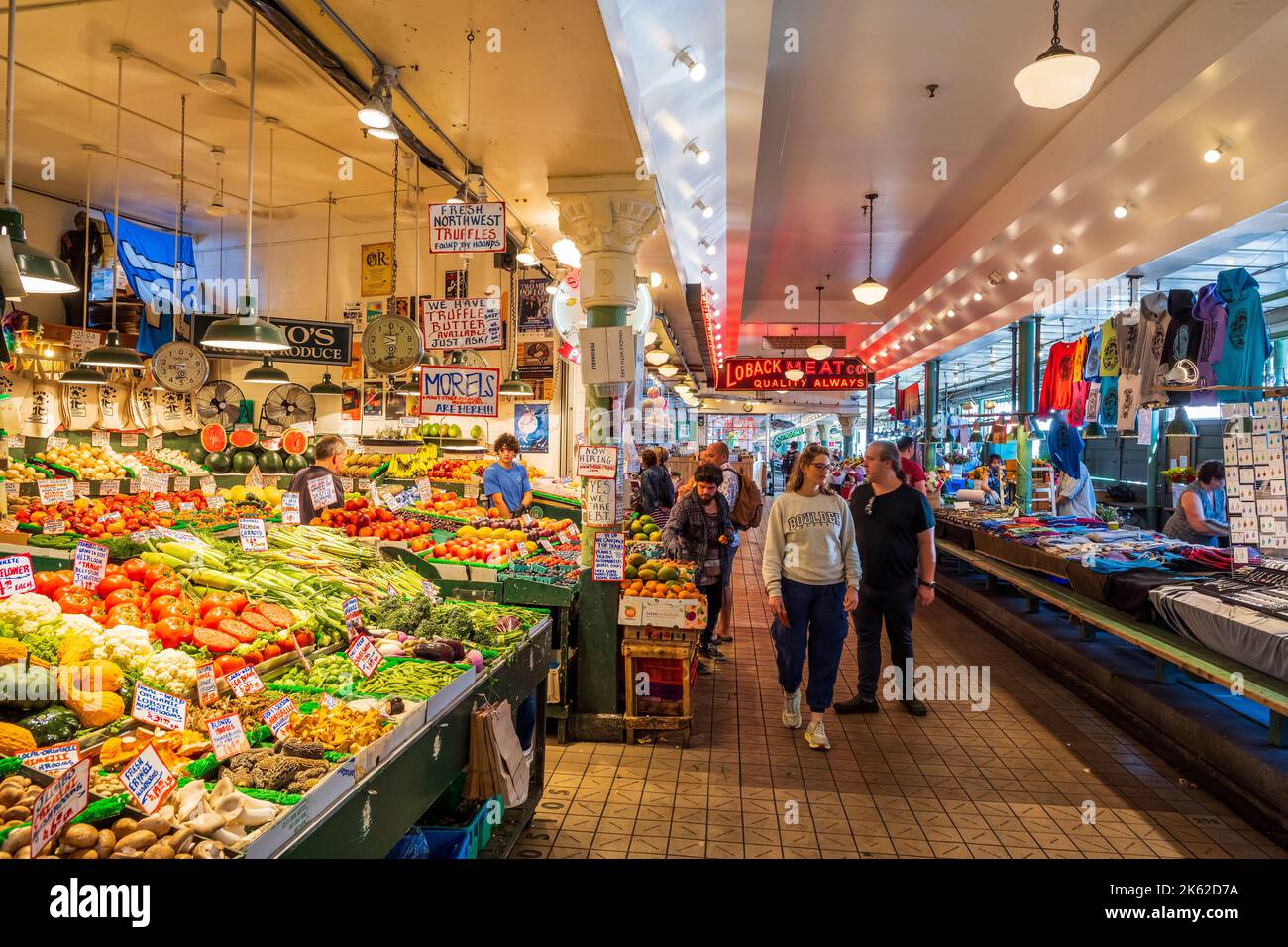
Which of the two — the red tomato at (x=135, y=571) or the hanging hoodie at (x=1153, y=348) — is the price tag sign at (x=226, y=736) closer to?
the red tomato at (x=135, y=571)

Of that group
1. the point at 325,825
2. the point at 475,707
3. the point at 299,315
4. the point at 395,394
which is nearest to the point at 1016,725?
the point at 475,707

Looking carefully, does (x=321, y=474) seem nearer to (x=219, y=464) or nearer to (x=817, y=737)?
(x=817, y=737)

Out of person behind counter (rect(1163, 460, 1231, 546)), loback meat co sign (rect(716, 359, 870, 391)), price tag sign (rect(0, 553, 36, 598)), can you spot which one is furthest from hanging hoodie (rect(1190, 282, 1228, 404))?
price tag sign (rect(0, 553, 36, 598))

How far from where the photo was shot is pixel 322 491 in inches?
250

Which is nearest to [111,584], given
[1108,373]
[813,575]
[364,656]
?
[364,656]

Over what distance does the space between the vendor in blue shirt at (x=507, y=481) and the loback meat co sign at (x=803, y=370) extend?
7.24 m

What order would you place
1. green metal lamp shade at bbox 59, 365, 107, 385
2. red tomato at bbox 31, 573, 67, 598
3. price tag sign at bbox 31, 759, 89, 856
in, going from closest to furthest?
price tag sign at bbox 31, 759, 89, 856
red tomato at bbox 31, 573, 67, 598
green metal lamp shade at bbox 59, 365, 107, 385

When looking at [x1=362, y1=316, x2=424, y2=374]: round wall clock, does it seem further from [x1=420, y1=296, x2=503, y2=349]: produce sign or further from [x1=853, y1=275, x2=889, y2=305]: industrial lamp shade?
[x1=853, y1=275, x2=889, y2=305]: industrial lamp shade

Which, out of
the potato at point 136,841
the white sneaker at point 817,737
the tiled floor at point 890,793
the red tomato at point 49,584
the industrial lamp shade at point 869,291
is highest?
the industrial lamp shade at point 869,291

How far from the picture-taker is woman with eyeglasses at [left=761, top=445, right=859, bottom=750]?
5.07 m

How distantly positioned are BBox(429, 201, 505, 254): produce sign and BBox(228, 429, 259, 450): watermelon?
7.64 metres

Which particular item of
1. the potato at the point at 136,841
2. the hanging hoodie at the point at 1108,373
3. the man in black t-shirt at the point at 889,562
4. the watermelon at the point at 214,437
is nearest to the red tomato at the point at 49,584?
the potato at the point at 136,841

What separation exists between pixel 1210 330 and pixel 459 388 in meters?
6.63

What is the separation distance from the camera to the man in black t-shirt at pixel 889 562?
5.64 meters
